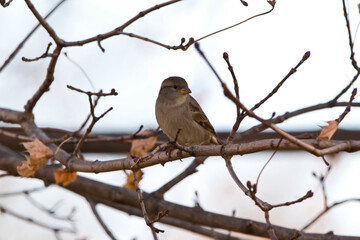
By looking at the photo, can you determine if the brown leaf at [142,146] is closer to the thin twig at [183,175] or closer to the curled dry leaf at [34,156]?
the thin twig at [183,175]

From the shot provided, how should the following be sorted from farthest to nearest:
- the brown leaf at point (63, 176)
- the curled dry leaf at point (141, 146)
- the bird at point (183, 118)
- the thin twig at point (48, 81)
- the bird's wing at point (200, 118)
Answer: the bird's wing at point (200, 118) → the bird at point (183, 118) → the curled dry leaf at point (141, 146) → the brown leaf at point (63, 176) → the thin twig at point (48, 81)

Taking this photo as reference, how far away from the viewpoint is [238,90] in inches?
120

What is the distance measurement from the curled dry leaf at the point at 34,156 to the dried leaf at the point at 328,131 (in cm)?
210

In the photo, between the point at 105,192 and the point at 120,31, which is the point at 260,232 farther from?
the point at 120,31

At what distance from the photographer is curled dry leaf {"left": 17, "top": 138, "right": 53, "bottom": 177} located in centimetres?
418

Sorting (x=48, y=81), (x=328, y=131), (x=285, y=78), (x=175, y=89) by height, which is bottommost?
(x=328, y=131)

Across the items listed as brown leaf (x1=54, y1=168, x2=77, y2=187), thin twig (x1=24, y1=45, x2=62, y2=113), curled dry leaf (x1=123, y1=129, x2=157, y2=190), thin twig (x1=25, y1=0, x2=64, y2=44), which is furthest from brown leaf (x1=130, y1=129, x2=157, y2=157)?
thin twig (x1=25, y1=0, x2=64, y2=44)

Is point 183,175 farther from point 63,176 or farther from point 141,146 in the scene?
point 63,176

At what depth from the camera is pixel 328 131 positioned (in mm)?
3066

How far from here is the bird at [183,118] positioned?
18.1ft

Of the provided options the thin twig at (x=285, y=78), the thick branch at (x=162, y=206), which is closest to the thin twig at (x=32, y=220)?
the thick branch at (x=162, y=206)

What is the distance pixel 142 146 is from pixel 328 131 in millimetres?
1875

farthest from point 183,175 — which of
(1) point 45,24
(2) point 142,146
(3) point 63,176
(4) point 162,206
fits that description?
(1) point 45,24

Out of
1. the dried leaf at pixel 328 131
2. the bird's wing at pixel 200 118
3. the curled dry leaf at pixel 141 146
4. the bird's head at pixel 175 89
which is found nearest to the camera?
the dried leaf at pixel 328 131
